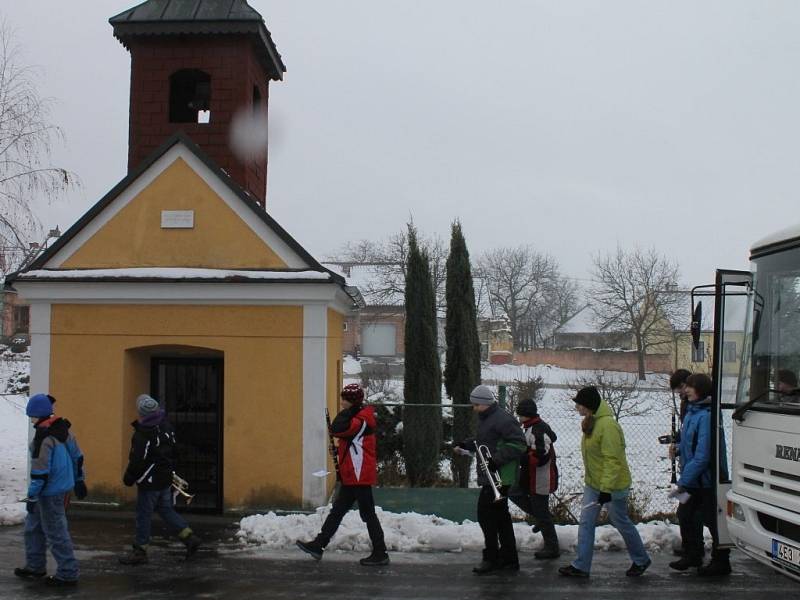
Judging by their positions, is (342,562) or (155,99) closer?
(342,562)

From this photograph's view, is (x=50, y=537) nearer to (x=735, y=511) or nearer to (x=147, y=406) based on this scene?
(x=147, y=406)

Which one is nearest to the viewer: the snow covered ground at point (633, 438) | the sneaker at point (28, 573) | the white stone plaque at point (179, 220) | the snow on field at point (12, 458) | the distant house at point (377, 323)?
the sneaker at point (28, 573)

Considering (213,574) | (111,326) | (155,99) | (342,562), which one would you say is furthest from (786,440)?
(155,99)

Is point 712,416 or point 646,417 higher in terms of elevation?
point 712,416

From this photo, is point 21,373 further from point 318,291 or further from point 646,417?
point 646,417

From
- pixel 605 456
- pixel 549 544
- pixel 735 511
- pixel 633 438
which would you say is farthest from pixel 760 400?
pixel 633 438

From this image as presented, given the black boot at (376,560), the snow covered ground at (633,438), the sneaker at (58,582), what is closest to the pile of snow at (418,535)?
the black boot at (376,560)

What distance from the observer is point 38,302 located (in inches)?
407

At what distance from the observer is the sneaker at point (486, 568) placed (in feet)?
24.0

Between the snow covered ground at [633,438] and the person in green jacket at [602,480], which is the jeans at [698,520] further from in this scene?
the snow covered ground at [633,438]

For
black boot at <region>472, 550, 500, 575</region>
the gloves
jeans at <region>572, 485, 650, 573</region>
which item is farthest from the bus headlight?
the gloves

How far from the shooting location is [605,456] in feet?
22.8

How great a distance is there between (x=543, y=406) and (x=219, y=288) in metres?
15.9

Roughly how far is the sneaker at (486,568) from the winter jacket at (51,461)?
3.67 meters
